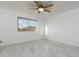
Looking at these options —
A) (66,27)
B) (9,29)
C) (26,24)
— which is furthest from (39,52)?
(26,24)

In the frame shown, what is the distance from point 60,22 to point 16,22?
3.19 m

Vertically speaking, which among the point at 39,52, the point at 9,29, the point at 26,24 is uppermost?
the point at 26,24

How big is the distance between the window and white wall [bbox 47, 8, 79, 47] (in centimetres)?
154

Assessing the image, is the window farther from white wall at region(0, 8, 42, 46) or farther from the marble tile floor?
the marble tile floor

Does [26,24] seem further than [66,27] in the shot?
Yes

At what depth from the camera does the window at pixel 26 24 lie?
5.62 m

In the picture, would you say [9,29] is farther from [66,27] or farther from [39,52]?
[66,27]

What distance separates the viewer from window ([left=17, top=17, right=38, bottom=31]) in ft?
18.4

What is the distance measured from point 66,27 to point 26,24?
3.02 meters

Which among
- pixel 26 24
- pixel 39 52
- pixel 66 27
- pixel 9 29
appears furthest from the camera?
pixel 26 24

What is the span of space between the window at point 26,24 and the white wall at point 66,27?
1538 mm

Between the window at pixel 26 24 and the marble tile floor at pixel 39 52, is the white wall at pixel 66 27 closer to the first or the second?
the marble tile floor at pixel 39 52

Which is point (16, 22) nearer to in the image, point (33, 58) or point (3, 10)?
point (3, 10)

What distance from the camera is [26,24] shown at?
19.8ft
